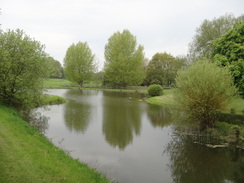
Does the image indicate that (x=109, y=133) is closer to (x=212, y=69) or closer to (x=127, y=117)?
(x=127, y=117)

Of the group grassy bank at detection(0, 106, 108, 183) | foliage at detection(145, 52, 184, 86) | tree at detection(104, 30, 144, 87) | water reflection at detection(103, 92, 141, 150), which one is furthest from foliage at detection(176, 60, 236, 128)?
foliage at detection(145, 52, 184, 86)

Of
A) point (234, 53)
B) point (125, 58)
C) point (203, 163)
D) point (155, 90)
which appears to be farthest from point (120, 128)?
point (125, 58)

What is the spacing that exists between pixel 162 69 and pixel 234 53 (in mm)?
45597

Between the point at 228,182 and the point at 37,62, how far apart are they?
16.7 m

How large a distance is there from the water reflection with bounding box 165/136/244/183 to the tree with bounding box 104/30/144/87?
4531 centimetres

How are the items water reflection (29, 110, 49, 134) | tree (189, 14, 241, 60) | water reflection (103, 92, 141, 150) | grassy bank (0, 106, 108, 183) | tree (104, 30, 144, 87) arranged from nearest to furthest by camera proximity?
1. grassy bank (0, 106, 108, 183)
2. water reflection (103, 92, 141, 150)
3. water reflection (29, 110, 49, 134)
4. tree (189, 14, 241, 60)
5. tree (104, 30, 144, 87)

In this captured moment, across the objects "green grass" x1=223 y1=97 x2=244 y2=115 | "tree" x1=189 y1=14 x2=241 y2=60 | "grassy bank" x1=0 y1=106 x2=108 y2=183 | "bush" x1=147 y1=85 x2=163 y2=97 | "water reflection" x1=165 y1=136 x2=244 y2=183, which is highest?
"tree" x1=189 y1=14 x2=241 y2=60

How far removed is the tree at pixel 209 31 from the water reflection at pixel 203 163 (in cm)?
2395

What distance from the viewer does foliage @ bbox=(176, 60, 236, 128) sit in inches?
585

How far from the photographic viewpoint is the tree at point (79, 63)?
210 feet

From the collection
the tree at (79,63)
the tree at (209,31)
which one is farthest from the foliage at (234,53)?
the tree at (79,63)

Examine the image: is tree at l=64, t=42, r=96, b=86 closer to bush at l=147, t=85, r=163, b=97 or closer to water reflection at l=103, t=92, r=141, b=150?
bush at l=147, t=85, r=163, b=97

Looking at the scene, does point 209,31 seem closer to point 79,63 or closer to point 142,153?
point 142,153

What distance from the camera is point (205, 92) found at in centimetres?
1484
